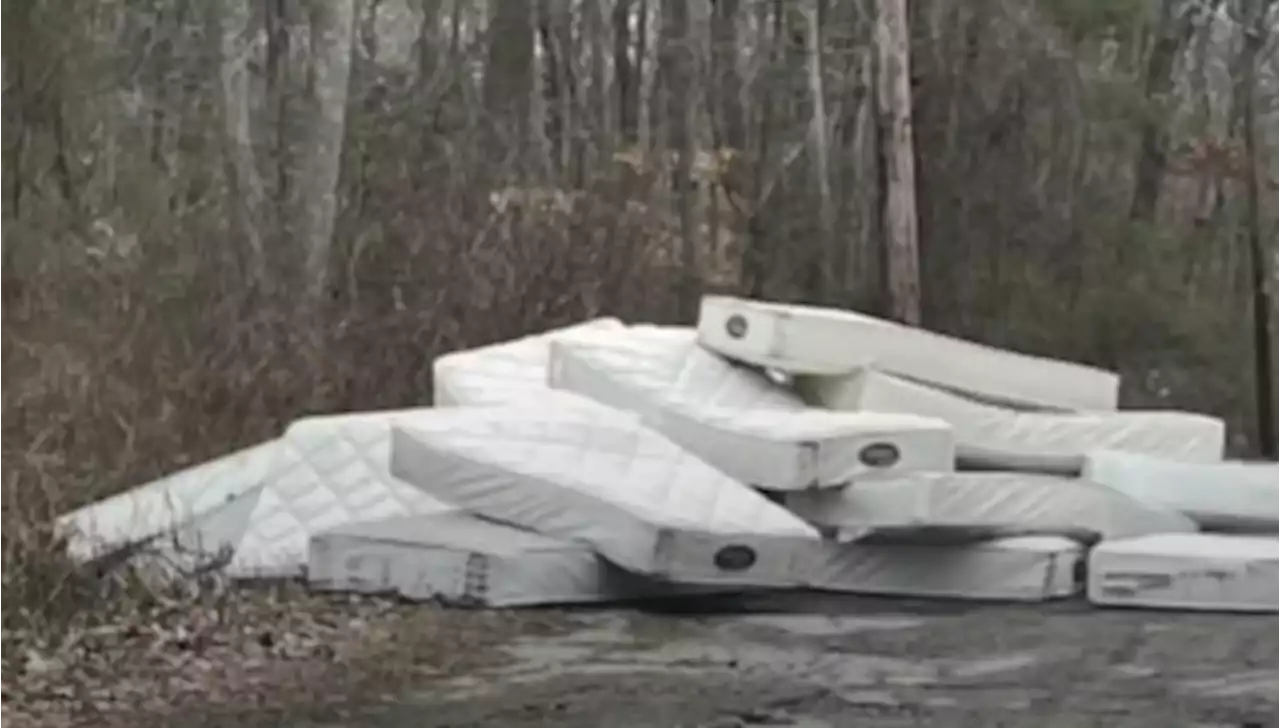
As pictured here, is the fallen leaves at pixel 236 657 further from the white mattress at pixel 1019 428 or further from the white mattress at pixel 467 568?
the white mattress at pixel 1019 428

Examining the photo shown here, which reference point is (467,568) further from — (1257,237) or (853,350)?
(1257,237)

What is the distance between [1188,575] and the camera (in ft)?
14.5

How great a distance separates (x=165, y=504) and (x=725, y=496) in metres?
1.31

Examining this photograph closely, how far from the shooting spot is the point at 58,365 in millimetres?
5777

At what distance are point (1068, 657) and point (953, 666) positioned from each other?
27 centimetres

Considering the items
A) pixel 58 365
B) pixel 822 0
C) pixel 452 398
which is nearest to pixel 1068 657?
pixel 452 398

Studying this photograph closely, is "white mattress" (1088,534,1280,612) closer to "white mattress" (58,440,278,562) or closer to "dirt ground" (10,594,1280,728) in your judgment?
"dirt ground" (10,594,1280,728)

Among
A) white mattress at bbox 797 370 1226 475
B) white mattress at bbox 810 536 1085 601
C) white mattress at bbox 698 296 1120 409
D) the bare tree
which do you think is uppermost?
the bare tree

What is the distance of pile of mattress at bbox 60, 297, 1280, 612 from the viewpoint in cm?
426

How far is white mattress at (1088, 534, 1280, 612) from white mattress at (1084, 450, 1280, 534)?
1.00 feet

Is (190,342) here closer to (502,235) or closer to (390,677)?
(502,235)

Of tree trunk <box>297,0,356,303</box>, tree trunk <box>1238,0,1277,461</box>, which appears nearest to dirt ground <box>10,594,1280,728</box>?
tree trunk <box>297,0,356,303</box>

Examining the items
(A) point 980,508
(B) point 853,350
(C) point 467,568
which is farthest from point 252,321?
(A) point 980,508

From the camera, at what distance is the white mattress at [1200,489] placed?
193 inches
